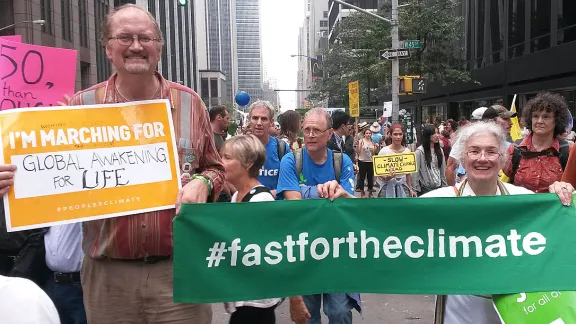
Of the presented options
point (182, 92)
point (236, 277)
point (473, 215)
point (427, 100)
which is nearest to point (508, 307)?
point (473, 215)

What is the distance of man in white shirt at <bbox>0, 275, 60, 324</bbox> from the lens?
4.09ft

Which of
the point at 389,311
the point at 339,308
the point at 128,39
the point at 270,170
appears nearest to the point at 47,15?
the point at 270,170

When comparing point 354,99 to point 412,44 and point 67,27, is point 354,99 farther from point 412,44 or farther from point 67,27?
point 67,27

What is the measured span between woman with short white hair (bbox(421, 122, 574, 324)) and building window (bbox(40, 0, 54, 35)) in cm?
4003

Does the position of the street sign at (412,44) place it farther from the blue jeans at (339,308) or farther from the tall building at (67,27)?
the tall building at (67,27)

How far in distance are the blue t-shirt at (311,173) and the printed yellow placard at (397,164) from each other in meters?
4.23

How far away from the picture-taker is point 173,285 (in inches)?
95.0

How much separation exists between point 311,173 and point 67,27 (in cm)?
4313

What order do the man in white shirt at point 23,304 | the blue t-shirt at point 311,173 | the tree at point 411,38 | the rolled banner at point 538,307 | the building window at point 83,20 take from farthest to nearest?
the building window at point 83,20 < the tree at point 411,38 < the blue t-shirt at point 311,173 < the rolled banner at point 538,307 < the man in white shirt at point 23,304

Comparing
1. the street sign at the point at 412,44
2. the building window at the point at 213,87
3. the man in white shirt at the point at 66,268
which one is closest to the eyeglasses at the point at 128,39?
the man in white shirt at the point at 66,268

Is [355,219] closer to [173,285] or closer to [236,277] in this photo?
[236,277]

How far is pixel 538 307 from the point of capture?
7.91ft

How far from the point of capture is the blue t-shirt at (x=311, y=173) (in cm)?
398

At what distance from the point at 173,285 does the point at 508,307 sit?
5.25 ft
